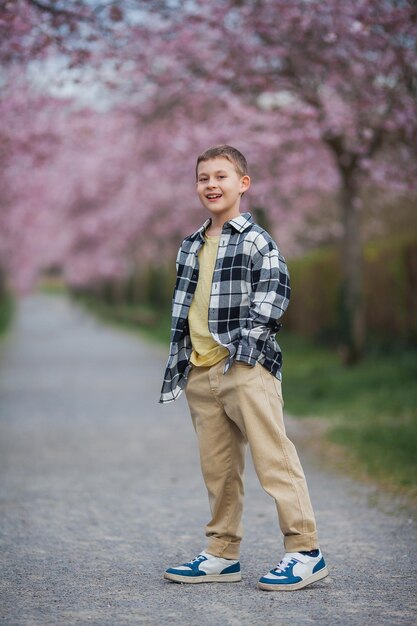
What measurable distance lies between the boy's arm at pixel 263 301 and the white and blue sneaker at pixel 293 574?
0.86m

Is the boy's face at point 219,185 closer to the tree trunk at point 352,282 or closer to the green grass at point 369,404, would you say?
the green grass at point 369,404

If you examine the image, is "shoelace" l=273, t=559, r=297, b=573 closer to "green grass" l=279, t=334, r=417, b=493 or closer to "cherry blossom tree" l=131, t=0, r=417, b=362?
"green grass" l=279, t=334, r=417, b=493

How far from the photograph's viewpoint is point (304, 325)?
19516 mm

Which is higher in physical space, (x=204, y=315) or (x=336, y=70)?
(x=336, y=70)

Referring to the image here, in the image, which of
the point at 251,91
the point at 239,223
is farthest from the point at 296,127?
the point at 239,223

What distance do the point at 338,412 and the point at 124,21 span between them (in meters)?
4.54

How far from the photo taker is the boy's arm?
12.2 feet

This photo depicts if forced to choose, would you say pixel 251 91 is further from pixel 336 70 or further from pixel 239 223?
pixel 239 223

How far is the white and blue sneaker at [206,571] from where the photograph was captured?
13.0ft

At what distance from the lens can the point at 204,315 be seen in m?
3.96

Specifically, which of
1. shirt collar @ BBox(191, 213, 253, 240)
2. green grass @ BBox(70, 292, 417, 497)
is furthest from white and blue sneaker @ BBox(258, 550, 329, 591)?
green grass @ BBox(70, 292, 417, 497)

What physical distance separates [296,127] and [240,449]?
Answer: 381 inches

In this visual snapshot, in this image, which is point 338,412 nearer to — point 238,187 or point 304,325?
point 238,187

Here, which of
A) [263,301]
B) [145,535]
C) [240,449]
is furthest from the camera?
[145,535]
